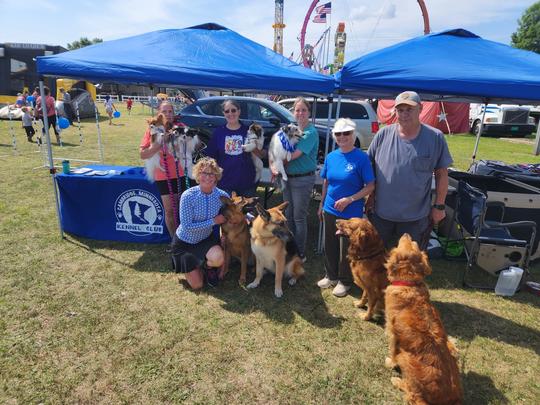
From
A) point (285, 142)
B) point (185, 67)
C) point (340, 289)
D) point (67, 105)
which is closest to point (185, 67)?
point (185, 67)

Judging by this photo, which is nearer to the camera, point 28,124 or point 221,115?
point 221,115

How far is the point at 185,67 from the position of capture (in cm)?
405

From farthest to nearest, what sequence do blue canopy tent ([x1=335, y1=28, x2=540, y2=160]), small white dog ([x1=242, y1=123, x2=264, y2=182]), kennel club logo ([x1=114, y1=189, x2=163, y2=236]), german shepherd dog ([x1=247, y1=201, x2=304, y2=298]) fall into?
kennel club logo ([x1=114, y1=189, x2=163, y2=236]) < small white dog ([x1=242, y1=123, x2=264, y2=182]) < blue canopy tent ([x1=335, y1=28, x2=540, y2=160]) < german shepherd dog ([x1=247, y1=201, x2=304, y2=298])

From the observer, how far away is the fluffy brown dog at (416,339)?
2113mm

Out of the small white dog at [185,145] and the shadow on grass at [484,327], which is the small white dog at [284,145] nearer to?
the small white dog at [185,145]

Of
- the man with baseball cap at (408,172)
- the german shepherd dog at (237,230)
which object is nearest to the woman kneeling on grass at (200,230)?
the german shepherd dog at (237,230)

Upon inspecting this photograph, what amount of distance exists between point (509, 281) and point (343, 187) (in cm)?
231

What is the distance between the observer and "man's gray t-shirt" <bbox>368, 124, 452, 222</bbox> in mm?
3045

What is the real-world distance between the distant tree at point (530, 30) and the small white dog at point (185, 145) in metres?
58.3

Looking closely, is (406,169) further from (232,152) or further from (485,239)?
(232,152)

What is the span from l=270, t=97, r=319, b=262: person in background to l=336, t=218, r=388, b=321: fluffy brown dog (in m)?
0.95

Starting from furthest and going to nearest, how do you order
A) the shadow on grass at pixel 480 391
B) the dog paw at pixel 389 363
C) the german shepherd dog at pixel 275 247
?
the german shepherd dog at pixel 275 247 < the dog paw at pixel 389 363 < the shadow on grass at pixel 480 391

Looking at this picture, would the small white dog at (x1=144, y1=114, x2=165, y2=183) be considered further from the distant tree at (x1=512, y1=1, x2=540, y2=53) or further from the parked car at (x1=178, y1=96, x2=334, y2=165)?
the distant tree at (x1=512, y1=1, x2=540, y2=53)

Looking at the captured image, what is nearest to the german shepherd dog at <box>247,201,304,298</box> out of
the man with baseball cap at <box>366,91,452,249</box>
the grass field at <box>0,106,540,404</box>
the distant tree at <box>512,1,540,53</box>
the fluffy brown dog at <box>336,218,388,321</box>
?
the grass field at <box>0,106,540,404</box>
